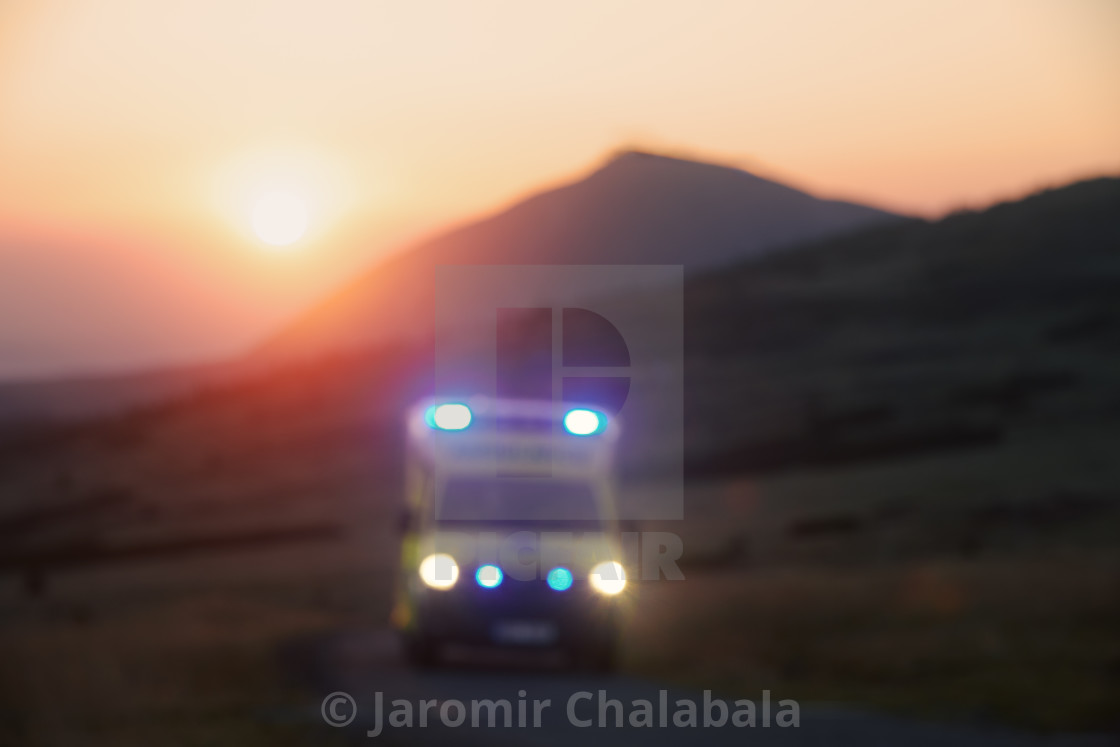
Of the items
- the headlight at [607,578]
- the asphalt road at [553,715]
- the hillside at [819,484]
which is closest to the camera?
the asphalt road at [553,715]

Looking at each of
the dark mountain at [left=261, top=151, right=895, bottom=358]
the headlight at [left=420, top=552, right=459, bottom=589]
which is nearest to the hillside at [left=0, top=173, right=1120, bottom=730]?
the headlight at [left=420, top=552, right=459, bottom=589]

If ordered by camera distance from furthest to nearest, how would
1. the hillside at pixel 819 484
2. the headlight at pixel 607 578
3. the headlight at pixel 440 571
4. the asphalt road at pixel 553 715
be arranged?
1. the hillside at pixel 819 484
2. the headlight at pixel 607 578
3. the headlight at pixel 440 571
4. the asphalt road at pixel 553 715

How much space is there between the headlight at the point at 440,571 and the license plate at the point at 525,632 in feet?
2.37

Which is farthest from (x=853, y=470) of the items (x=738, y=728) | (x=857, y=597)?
(x=738, y=728)

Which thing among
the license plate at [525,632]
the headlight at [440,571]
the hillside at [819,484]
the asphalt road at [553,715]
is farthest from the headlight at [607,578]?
the headlight at [440,571]

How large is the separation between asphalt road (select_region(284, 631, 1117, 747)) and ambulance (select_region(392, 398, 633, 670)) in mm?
507

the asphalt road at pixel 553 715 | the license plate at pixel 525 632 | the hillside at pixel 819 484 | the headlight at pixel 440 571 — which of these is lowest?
the asphalt road at pixel 553 715

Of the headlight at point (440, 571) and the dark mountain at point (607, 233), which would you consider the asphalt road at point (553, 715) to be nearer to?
the headlight at point (440, 571)

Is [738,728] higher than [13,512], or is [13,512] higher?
[13,512]

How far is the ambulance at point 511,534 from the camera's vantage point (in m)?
17.5

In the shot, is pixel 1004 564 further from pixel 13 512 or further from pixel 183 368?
pixel 183 368

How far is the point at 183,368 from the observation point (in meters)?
176

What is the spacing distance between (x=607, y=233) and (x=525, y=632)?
11653cm

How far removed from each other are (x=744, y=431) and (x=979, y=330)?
50.4 ft
